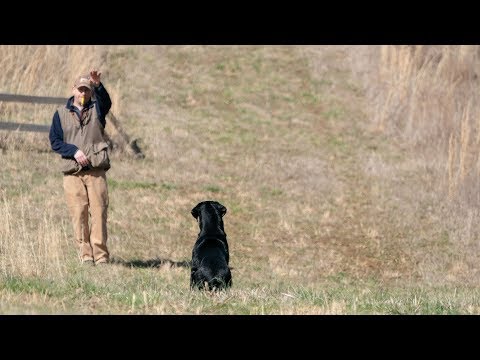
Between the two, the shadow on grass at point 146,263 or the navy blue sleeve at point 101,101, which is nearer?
the navy blue sleeve at point 101,101

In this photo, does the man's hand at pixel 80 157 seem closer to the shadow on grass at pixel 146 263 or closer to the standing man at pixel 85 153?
the standing man at pixel 85 153

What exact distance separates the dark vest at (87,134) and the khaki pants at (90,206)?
27 centimetres

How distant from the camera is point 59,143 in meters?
10.2

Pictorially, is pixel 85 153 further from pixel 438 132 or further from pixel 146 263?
pixel 438 132

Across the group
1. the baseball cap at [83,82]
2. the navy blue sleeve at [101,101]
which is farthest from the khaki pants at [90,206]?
the baseball cap at [83,82]

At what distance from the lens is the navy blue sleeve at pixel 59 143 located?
401 inches

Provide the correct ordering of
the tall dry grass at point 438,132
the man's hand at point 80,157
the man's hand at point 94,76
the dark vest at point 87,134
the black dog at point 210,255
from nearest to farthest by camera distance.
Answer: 1. the black dog at point 210,255
2. the man's hand at point 94,76
3. the man's hand at point 80,157
4. the dark vest at point 87,134
5. the tall dry grass at point 438,132

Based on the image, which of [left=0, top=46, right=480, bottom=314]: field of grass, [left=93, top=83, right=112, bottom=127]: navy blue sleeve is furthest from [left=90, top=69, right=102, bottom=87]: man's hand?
[left=0, top=46, right=480, bottom=314]: field of grass

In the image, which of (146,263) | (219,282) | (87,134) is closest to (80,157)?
(87,134)

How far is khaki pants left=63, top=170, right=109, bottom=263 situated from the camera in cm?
1059

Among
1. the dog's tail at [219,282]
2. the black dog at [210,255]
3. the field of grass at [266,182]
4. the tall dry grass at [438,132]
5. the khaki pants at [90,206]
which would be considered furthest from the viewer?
the tall dry grass at [438,132]

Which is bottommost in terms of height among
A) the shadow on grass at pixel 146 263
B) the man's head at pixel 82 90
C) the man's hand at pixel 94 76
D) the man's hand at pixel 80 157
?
the shadow on grass at pixel 146 263

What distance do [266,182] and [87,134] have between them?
353 inches

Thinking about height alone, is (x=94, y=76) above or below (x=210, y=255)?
above
